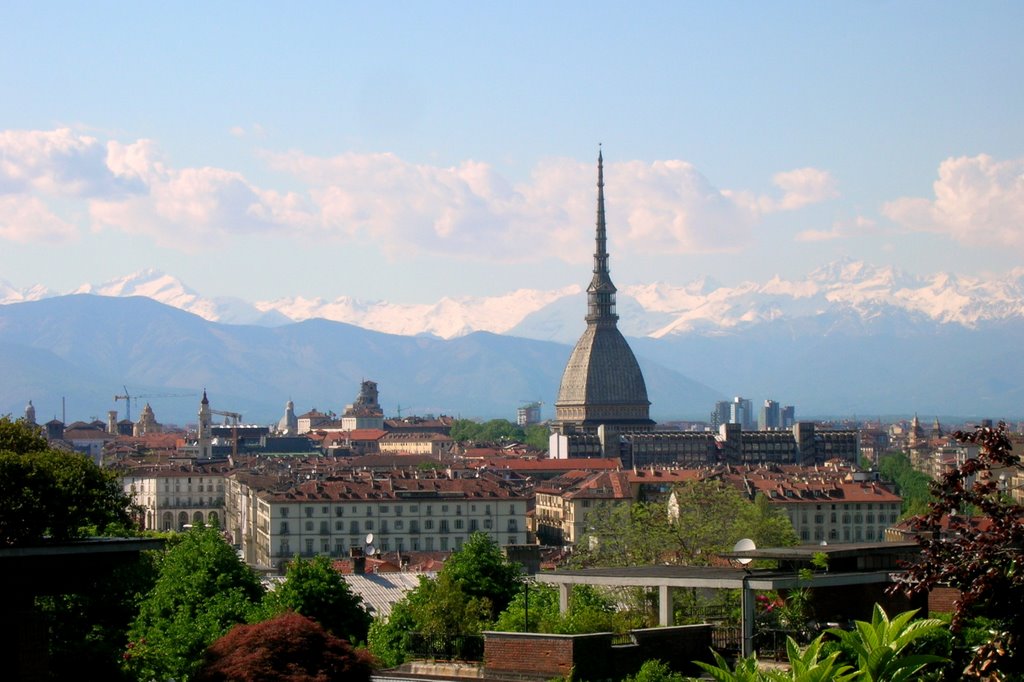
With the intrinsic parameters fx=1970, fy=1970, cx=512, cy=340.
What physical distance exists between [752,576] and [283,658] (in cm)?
645

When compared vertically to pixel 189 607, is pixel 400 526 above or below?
below

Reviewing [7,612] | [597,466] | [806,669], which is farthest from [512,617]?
[597,466]

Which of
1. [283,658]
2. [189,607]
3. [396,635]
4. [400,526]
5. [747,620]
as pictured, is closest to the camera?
[747,620]

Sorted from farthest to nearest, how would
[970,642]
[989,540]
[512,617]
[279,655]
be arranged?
[512,617] → [279,655] → [970,642] → [989,540]

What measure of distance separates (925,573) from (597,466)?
16164 centimetres

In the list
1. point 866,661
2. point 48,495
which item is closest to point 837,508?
point 48,495

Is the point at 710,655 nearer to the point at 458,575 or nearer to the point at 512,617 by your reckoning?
the point at 512,617

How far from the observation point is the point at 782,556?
26562 mm

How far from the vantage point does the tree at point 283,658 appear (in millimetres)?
26422

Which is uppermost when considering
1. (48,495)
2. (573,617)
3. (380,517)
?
(48,495)

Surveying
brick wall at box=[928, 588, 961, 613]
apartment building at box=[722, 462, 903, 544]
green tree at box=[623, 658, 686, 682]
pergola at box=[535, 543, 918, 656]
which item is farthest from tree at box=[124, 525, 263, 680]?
apartment building at box=[722, 462, 903, 544]

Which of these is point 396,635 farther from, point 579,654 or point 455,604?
point 579,654

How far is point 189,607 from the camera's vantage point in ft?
137

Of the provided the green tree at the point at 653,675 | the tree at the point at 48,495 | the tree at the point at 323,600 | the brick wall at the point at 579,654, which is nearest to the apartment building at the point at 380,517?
the tree at the point at 323,600
